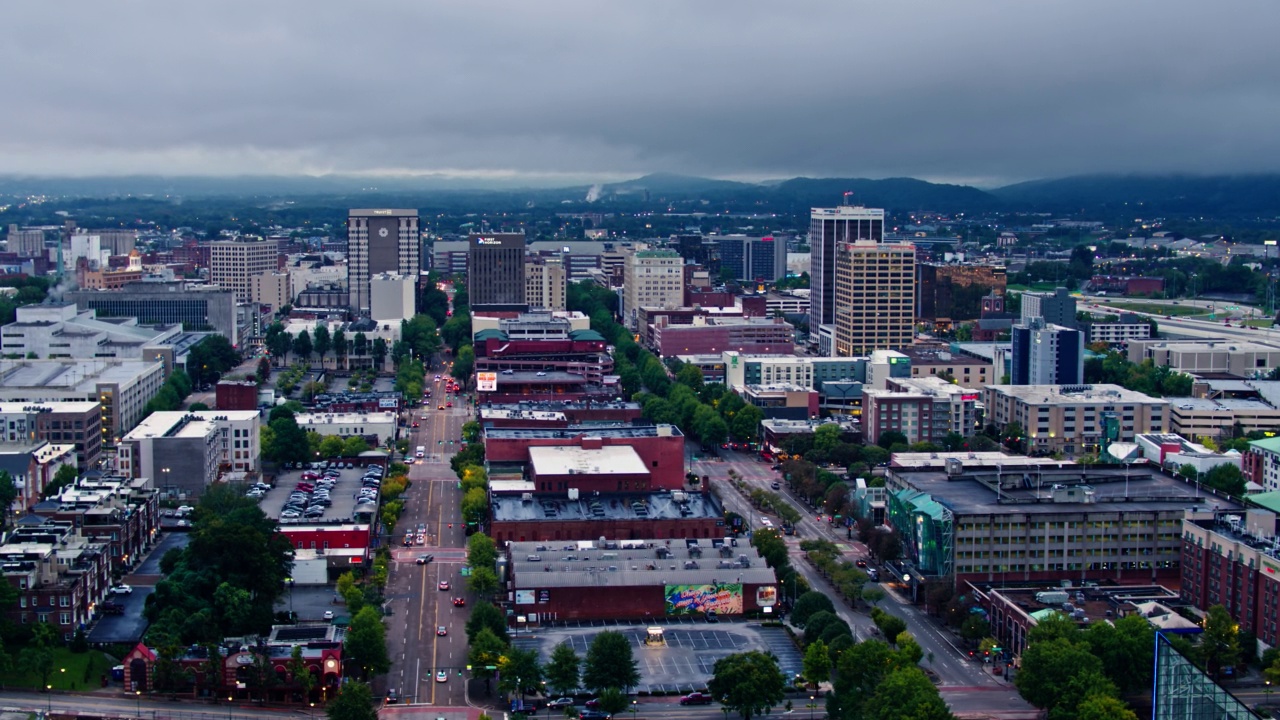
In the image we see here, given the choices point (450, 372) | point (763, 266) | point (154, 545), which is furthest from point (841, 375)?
point (763, 266)

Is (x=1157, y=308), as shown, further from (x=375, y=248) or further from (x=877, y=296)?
(x=375, y=248)

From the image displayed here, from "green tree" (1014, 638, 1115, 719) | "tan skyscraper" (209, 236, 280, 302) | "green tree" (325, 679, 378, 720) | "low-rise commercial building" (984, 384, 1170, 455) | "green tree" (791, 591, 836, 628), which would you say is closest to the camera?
"green tree" (325, 679, 378, 720)

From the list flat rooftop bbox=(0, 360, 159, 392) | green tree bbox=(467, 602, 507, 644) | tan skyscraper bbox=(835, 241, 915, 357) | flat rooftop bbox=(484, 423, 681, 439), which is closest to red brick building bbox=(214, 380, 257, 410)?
flat rooftop bbox=(0, 360, 159, 392)

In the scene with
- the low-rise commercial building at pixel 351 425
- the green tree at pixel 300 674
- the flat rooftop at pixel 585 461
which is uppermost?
the flat rooftop at pixel 585 461

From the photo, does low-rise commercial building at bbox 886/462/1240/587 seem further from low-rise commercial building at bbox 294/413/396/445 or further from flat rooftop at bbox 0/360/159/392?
flat rooftop at bbox 0/360/159/392

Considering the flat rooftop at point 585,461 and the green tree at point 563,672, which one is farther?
the flat rooftop at point 585,461

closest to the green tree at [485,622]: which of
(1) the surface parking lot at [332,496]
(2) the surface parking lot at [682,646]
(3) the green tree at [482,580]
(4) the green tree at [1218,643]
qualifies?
(2) the surface parking lot at [682,646]

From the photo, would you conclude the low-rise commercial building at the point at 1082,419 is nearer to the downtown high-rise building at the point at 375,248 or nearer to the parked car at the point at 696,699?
the parked car at the point at 696,699
